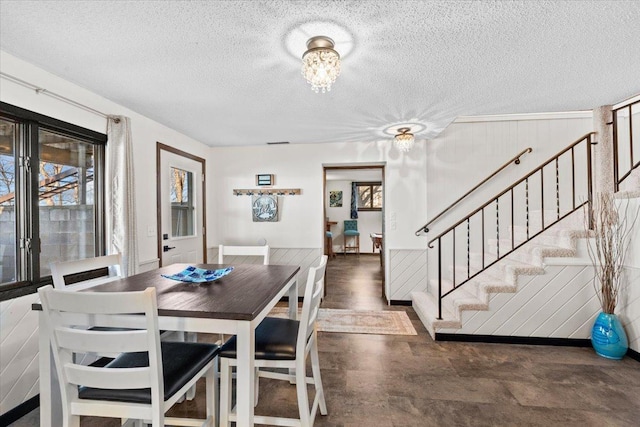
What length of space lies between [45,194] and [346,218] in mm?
7167

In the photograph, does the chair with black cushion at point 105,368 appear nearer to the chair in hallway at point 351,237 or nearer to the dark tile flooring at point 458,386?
the dark tile flooring at point 458,386

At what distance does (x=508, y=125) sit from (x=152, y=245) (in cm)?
465

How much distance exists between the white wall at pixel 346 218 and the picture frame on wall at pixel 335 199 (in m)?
0.09

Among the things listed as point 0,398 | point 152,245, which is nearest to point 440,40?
point 152,245

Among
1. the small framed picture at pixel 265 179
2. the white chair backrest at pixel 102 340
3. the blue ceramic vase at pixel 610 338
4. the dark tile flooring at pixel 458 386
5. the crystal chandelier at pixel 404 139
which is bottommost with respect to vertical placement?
the dark tile flooring at pixel 458 386

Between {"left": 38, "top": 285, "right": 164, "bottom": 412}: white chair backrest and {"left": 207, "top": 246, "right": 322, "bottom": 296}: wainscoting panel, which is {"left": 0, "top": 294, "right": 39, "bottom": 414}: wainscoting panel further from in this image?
{"left": 207, "top": 246, "right": 322, "bottom": 296}: wainscoting panel

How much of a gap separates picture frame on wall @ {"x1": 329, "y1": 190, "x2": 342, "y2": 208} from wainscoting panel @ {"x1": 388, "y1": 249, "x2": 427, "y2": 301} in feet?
15.6

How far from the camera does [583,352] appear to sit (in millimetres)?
2623

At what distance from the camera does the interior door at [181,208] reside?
10.8 feet

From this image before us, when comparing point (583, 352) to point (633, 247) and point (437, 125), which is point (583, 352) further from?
point (437, 125)

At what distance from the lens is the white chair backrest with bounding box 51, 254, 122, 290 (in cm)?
170

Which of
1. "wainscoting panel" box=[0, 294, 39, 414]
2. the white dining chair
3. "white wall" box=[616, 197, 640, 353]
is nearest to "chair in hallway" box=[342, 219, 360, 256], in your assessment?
"white wall" box=[616, 197, 640, 353]

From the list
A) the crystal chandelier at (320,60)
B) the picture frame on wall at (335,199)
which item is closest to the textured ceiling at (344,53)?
the crystal chandelier at (320,60)

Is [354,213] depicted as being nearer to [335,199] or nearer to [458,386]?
[335,199]
